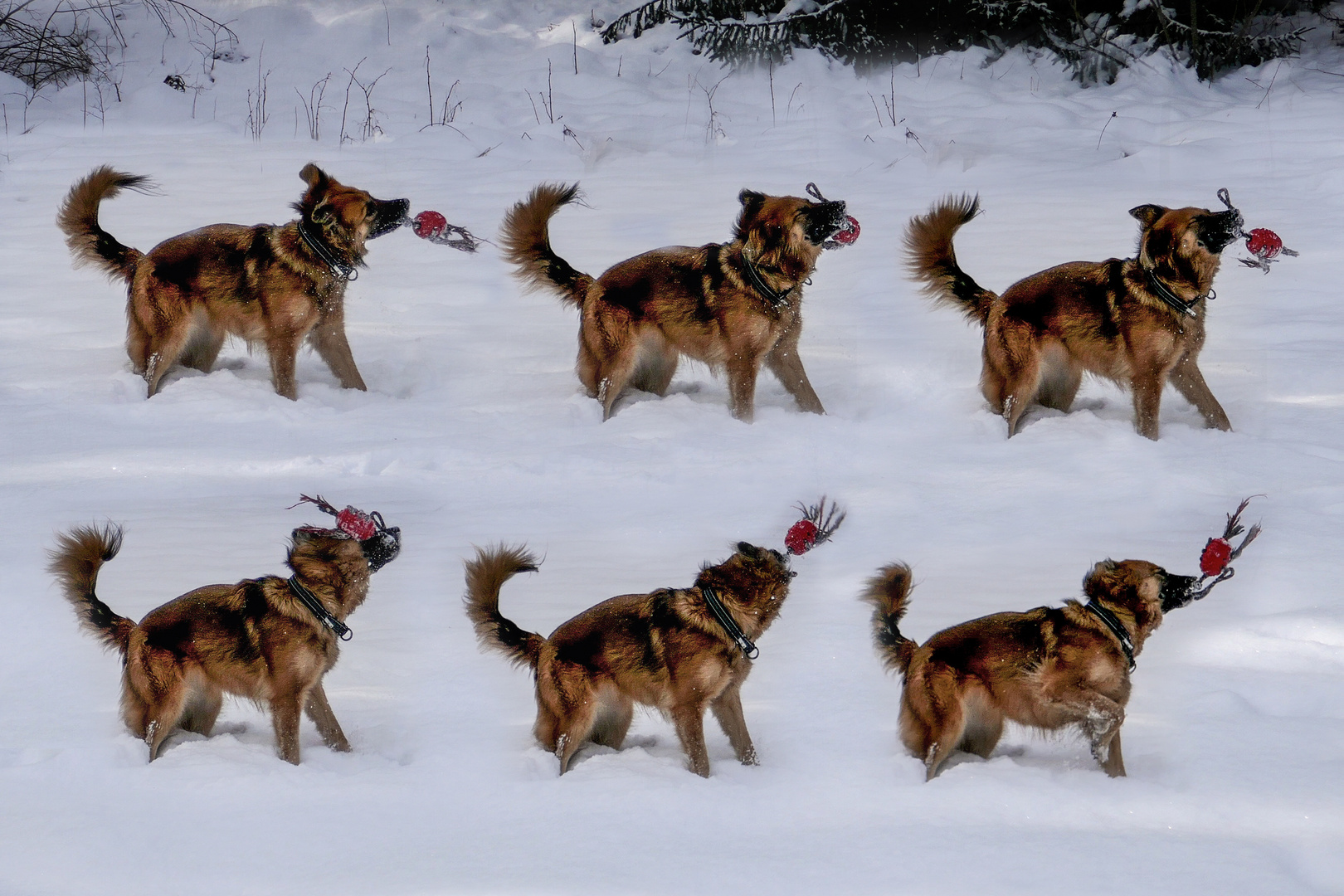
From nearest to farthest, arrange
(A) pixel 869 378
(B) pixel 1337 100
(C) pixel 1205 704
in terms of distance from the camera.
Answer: (C) pixel 1205 704
(A) pixel 869 378
(B) pixel 1337 100

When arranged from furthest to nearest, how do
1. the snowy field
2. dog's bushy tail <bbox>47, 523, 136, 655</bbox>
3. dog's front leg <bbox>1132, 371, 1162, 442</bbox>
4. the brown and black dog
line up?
the brown and black dog → dog's front leg <bbox>1132, 371, 1162, 442</bbox> → dog's bushy tail <bbox>47, 523, 136, 655</bbox> → the snowy field

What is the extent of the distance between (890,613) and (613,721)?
1.03 metres

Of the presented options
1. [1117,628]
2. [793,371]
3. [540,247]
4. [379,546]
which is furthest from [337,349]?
[1117,628]

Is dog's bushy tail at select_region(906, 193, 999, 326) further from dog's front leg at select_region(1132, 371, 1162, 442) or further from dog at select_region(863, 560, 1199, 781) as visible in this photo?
dog at select_region(863, 560, 1199, 781)

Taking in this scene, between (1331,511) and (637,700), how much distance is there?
11.3 feet

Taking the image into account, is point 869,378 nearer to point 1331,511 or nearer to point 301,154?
point 1331,511

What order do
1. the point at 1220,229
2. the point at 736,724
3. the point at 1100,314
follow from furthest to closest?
the point at 1100,314
the point at 1220,229
the point at 736,724

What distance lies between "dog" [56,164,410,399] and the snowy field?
0.28 m

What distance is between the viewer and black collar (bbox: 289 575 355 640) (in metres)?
4.46

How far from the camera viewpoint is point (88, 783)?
4.30 meters

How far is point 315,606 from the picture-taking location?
446cm

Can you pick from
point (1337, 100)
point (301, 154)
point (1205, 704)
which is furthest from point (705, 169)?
point (1205, 704)

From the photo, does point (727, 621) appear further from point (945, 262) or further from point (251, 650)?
point (945, 262)

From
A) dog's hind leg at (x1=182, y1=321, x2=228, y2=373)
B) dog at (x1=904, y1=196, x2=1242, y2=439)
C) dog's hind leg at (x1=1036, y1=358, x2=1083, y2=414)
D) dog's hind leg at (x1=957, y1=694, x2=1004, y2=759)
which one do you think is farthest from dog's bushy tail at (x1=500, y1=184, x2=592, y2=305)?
dog's hind leg at (x1=957, y1=694, x2=1004, y2=759)
